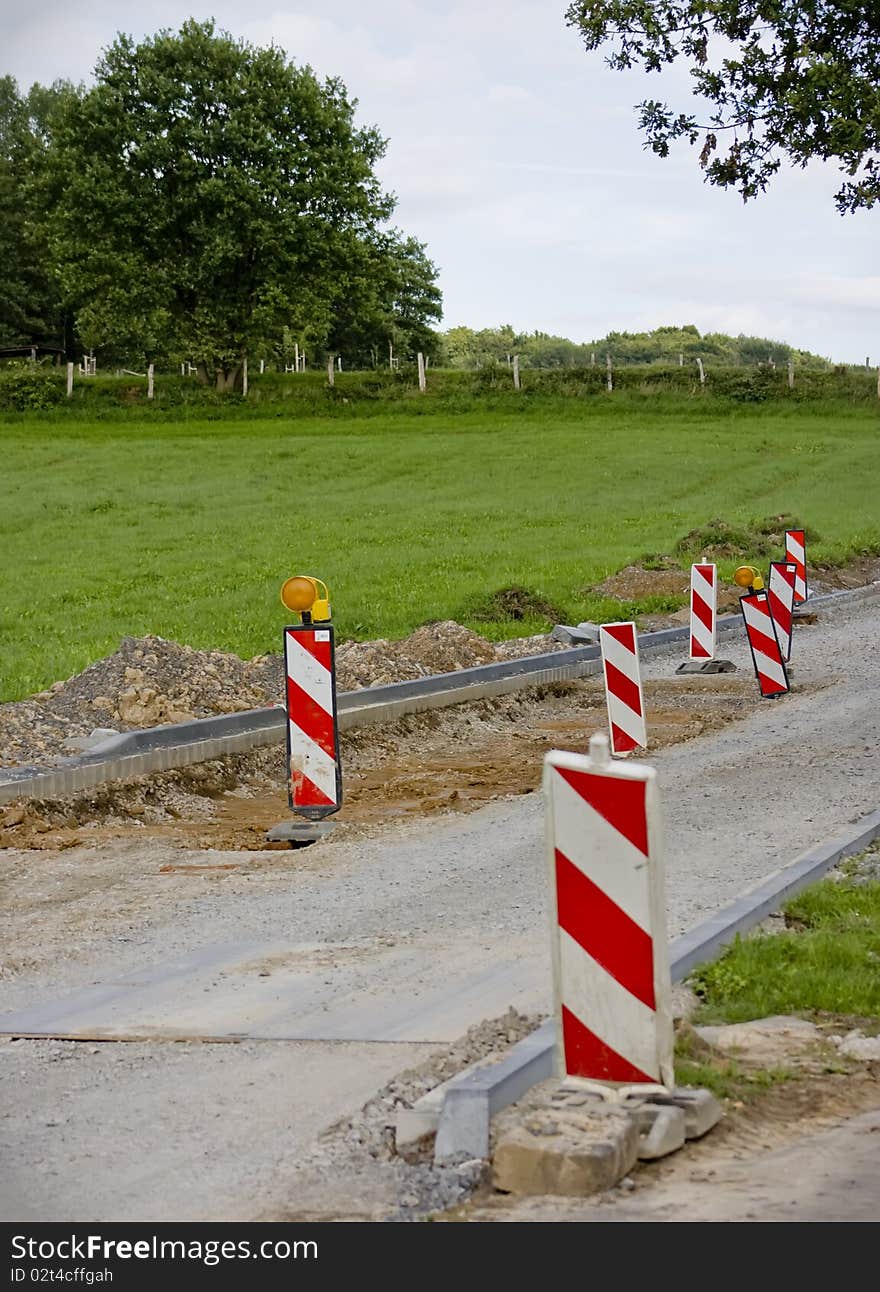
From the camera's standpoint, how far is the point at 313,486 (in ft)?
132

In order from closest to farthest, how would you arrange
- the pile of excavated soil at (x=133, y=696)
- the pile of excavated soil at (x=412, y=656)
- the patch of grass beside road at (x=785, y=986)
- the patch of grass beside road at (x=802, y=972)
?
the patch of grass beside road at (x=785, y=986) < the patch of grass beside road at (x=802, y=972) < the pile of excavated soil at (x=133, y=696) < the pile of excavated soil at (x=412, y=656)

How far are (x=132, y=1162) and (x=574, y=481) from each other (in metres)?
37.6

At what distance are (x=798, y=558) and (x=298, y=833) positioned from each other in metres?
16.1

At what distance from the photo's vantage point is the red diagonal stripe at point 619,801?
4.85 meters

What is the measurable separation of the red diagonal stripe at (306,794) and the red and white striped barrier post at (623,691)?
3037mm

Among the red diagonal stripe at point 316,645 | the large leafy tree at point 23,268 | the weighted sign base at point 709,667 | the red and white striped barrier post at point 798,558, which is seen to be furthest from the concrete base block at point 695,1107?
the large leafy tree at point 23,268

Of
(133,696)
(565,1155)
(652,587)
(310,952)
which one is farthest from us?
(652,587)

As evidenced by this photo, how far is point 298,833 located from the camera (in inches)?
391

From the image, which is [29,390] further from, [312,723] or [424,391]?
[312,723]

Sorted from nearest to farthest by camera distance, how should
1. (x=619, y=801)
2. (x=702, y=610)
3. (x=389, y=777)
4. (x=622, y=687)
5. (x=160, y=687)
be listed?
(x=619, y=801) < (x=389, y=777) < (x=622, y=687) < (x=160, y=687) < (x=702, y=610)

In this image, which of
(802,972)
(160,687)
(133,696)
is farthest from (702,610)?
(802,972)

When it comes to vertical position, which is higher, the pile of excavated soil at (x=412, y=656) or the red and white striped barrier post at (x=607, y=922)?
the red and white striped barrier post at (x=607, y=922)

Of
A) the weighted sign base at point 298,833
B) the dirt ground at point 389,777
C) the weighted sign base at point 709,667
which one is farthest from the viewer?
the weighted sign base at point 709,667

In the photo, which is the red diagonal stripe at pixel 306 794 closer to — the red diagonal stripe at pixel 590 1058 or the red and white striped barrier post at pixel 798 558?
the red diagonal stripe at pixel 590 1058
